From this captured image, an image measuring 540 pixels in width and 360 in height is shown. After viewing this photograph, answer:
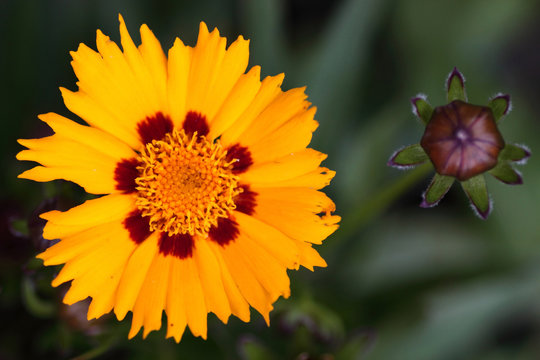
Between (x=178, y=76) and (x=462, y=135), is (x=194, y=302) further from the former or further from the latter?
(x=462, y=135)

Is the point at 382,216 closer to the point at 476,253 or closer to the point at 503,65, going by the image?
the point at 476,253

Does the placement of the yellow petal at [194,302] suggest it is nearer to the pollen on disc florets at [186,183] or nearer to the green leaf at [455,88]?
the pollen on disc florets at [186,183]

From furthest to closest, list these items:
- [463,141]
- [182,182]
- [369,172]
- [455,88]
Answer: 1. [369,172]
2. [182,182]
3. [455,88]
4. [463,141]

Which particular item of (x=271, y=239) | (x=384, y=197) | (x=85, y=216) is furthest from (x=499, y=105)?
(x=85, y=216)

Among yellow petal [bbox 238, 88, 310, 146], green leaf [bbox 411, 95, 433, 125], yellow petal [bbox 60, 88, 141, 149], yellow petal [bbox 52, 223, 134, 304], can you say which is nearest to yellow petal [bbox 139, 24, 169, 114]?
yellow petal [bbox 60, 88, 141, 149]

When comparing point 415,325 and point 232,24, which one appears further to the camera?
point 232,24

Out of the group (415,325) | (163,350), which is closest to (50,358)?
(163,350)

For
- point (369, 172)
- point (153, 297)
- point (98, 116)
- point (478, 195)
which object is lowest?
point (478, 195)

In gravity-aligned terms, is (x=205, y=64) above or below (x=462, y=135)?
above
